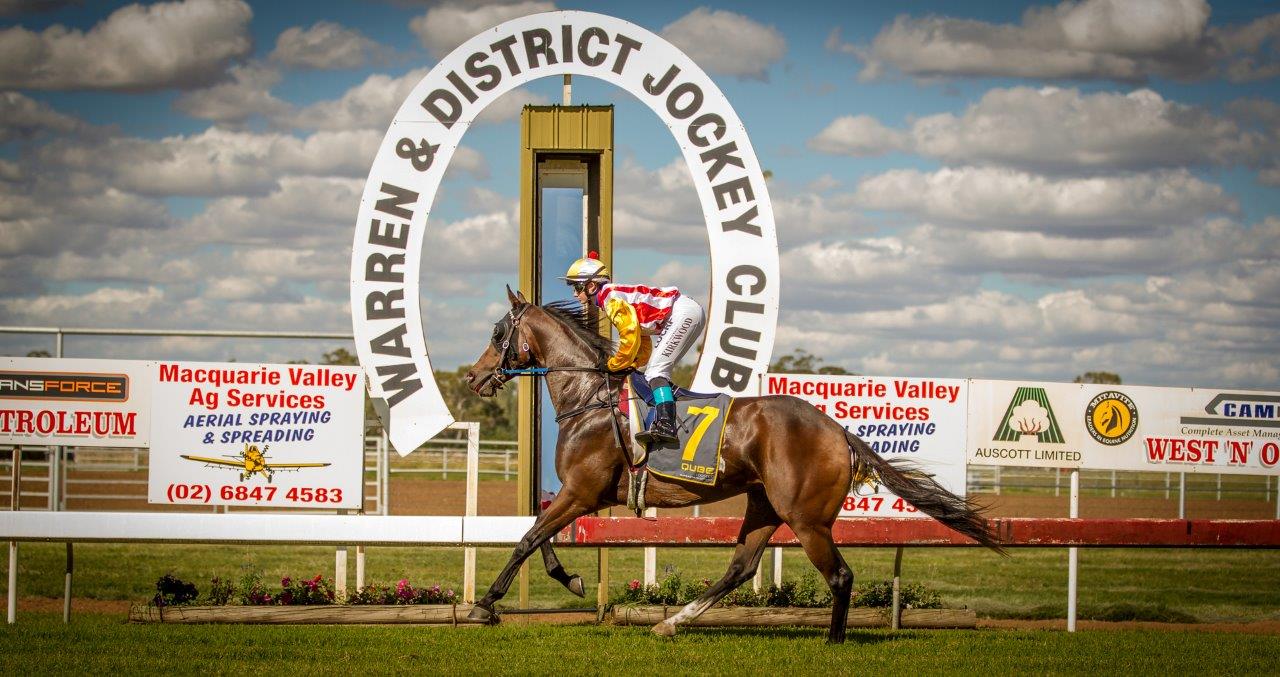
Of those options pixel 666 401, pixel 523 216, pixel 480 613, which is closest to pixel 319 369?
pixel 523 216

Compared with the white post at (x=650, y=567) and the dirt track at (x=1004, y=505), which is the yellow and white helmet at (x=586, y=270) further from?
the dirt track at (x=1004, y=505)

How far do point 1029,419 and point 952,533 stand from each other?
1545 mm

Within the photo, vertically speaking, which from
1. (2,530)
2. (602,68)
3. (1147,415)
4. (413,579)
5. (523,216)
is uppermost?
(602,68)

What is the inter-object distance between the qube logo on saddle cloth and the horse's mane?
75 centimetres

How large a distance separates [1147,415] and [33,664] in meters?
9.28

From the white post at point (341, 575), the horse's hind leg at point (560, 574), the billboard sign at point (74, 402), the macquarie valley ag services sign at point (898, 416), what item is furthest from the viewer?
the macquarie valley ag services sign at point (898, 416)

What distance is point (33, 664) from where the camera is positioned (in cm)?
717

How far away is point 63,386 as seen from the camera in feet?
34.3

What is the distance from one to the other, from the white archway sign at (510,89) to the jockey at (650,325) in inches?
58.2

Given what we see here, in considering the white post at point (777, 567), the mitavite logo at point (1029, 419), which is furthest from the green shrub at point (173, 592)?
the mitavite logo at point (1029, 419)

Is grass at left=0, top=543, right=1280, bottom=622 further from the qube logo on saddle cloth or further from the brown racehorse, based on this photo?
the qube logo on saddle cloth

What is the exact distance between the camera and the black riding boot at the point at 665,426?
835 centimetres

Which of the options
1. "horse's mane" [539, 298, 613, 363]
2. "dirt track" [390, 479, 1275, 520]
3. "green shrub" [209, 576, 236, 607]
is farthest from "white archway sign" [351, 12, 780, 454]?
"dirt track" [390, 479, 1275, 520]

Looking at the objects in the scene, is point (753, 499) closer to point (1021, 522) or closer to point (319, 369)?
point (1021, 522)
